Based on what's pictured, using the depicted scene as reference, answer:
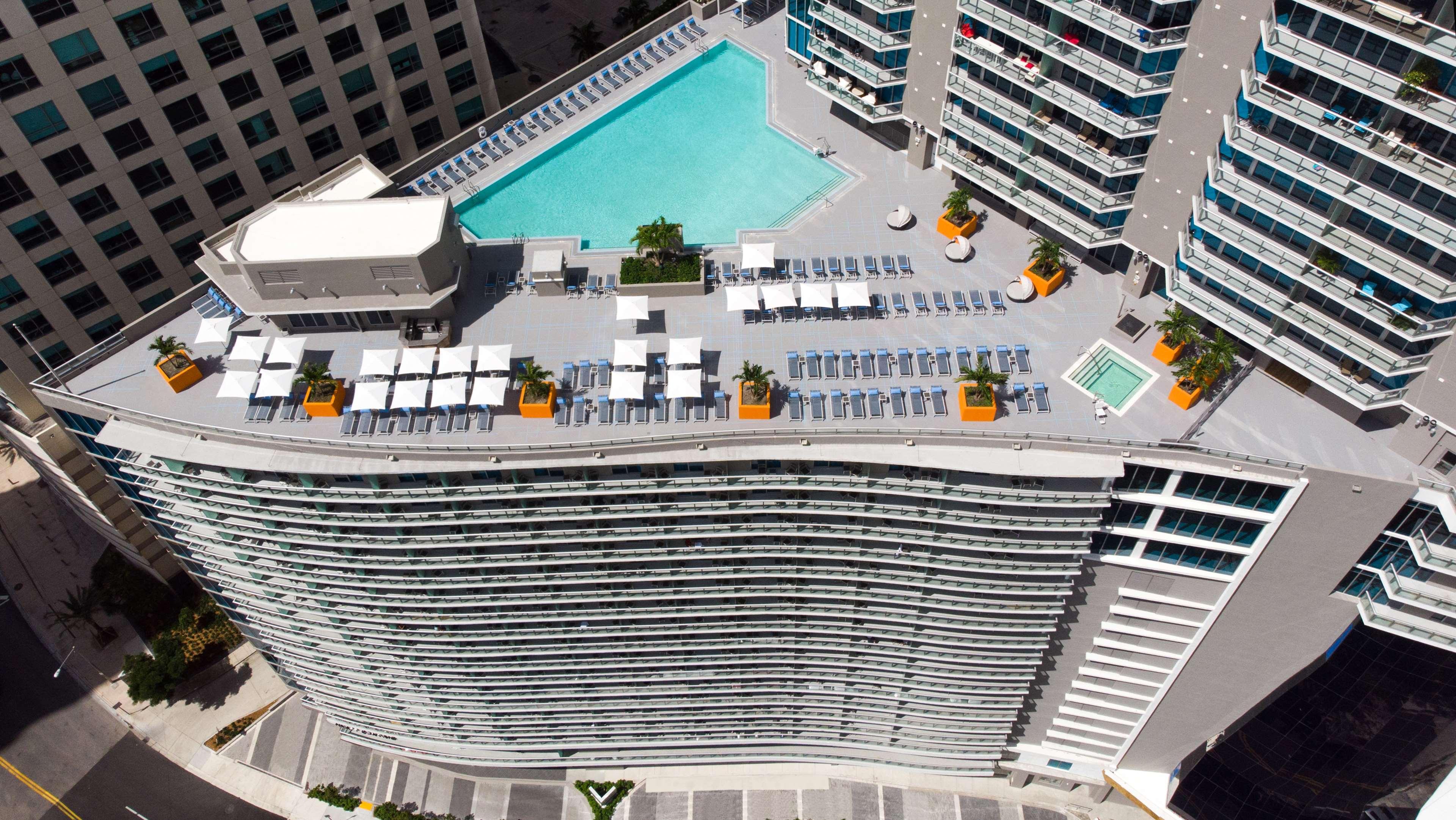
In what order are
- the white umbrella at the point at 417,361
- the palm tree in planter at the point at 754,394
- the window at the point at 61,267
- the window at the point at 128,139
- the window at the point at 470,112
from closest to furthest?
the palm tree in planter at the point at 754,394 → the white umbrella at the point at 417,361 → the window at the point at 128,139 → the window at the point at 61,267 → the window at the point at 470,112

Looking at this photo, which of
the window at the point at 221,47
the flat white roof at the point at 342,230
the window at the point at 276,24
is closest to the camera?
the flat white roof at the point at 342,230

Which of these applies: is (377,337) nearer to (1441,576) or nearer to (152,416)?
(152,416)

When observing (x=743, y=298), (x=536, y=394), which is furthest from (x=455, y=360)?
(x=743, y=298)

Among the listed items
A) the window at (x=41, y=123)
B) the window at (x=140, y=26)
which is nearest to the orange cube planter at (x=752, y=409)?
the window at (x=140, y=26)

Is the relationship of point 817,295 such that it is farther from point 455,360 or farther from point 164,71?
point 164,71

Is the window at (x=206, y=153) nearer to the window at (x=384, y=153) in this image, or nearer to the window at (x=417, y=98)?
the window at (x=384, y=153)

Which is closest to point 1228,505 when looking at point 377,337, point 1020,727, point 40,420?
point 1020,727
